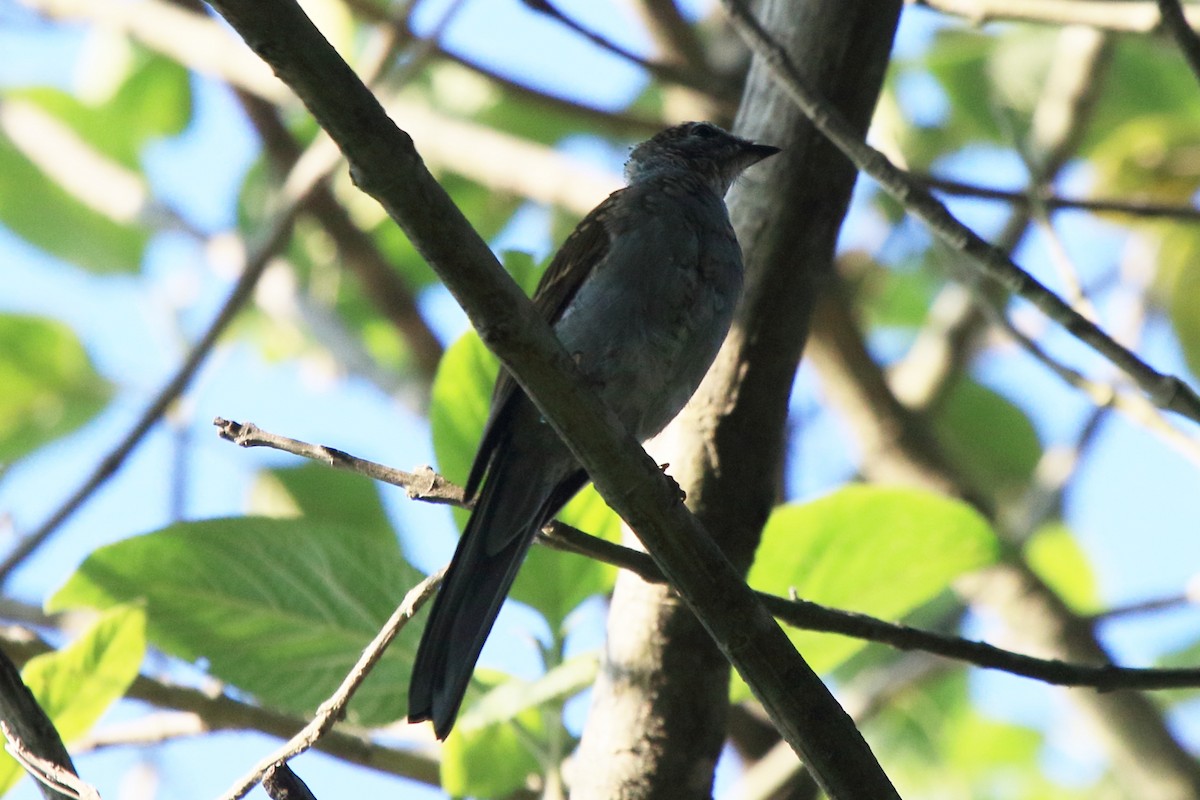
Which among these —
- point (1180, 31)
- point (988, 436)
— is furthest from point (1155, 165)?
point (1180, 31)

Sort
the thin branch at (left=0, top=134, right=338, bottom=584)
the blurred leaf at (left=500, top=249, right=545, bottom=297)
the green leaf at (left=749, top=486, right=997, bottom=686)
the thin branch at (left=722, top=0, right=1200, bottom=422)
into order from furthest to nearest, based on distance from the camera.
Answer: the thin branch at (left=0, top=134, right=338, bottom=584) → the blurred leaf at (left=500, top=249, right=545, bottom=297) → the green leaf at (left=749, top=486, right=997, bottom=686) → the thin branch at (left=722, top=0, right=1200, bottom=422)

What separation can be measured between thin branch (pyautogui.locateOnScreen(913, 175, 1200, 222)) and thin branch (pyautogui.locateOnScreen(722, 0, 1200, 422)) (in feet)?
2.05

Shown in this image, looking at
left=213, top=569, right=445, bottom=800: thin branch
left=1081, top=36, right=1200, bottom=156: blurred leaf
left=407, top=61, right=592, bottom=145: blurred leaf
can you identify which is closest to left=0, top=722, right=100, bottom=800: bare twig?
left=213, top=569, right=445, bottom=800: thin branch

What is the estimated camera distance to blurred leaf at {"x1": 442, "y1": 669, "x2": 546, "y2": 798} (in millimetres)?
3018

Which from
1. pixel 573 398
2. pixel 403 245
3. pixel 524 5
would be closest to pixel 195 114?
pixel 403 245

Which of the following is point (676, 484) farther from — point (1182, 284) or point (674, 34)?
point (1182, 284)

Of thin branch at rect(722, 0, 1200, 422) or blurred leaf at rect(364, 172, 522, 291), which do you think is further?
blurred leaf at rect(364, 172, 522, 291)

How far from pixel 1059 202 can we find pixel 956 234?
940 millimetres

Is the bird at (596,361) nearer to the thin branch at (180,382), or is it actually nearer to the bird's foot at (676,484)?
Answer: the bird's foot at (676,484)

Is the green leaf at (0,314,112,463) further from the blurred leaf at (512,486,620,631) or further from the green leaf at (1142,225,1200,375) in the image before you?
the green leaf at (1142,225,1200,375)

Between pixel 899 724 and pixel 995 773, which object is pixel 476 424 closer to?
pixel 899 724

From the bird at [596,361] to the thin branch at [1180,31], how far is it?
97 centimetres

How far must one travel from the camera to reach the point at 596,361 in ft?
11.3

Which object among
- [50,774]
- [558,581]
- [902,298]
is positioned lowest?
[50,774]
